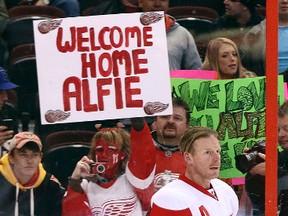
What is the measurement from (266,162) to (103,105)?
2.71 feet

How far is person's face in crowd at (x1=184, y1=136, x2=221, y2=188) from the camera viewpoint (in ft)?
20.1

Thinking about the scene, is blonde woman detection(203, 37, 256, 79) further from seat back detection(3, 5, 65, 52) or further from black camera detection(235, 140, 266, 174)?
seat back detection(3, 5, 65, 52)

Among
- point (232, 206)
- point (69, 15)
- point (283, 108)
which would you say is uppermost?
point (69, 15)

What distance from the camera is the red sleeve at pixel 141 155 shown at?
6355mm

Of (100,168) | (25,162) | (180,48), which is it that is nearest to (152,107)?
(180,48)

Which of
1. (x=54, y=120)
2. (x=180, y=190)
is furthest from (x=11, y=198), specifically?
(x=180, y=190)

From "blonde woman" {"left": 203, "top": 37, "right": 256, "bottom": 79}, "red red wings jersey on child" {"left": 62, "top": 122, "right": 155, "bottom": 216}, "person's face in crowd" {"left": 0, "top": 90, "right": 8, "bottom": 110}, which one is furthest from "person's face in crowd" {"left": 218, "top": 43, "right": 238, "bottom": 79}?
"person's face in crowd" {"left": 0, "top": 90, "right": 8, "bottom": 110}

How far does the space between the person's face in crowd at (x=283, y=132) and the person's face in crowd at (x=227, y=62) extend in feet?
1.08

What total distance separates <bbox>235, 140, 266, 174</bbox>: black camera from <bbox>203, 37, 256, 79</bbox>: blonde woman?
0.34 meters

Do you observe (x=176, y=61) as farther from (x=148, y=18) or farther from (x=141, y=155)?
(x=141, y=155)

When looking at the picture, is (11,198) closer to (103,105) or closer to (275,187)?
(103,105)

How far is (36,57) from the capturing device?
622 cm

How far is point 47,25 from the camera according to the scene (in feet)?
20.3

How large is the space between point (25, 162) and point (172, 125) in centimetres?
73
